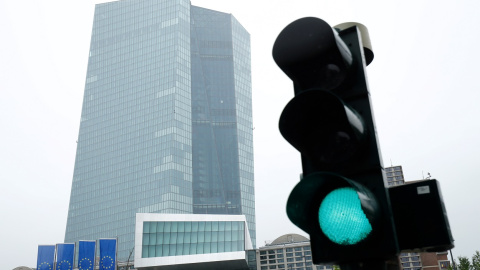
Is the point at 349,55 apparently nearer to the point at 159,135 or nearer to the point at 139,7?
the point at 159,135

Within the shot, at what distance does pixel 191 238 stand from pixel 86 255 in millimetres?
14835

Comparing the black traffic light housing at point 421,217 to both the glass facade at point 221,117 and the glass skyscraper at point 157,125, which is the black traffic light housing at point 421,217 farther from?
the glass facade at point 221,117

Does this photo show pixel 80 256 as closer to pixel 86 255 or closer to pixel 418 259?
pixel 86 255

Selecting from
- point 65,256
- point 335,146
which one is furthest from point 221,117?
point 335,146

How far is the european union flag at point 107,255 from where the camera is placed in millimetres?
46156

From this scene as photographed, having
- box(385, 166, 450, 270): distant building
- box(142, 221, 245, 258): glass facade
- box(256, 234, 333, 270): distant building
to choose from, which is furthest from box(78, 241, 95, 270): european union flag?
box(256, 234, 333, 270): distant building

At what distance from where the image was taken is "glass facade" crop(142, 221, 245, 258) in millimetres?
55250

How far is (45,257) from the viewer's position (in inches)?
1829

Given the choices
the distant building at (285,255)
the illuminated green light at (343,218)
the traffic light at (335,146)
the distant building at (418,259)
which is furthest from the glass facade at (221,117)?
the illuminated green light at (343,218)

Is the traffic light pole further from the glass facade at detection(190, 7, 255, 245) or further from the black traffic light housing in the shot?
the glass facade at detection(190, 7, 255, 245)

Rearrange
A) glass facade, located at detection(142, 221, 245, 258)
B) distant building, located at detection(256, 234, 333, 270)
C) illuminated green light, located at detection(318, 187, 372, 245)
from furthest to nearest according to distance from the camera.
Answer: distant building, located at detection(256, 234, 333, 270), glass facade, located at detection(142, 221, 245, 258), illuminated green light, located at detection(318, 187, 372, 245)

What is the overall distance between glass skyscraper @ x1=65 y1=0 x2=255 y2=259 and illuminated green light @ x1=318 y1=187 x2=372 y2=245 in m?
114

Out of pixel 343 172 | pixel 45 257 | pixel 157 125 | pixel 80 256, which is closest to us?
pixel 343 172

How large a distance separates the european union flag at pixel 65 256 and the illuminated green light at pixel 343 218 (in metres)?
51.1
